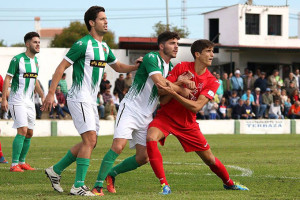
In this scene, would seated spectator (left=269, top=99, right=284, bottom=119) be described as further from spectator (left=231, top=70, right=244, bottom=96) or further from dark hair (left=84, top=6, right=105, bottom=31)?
dark hair (left=84, top=6, right=105, bottom=31)

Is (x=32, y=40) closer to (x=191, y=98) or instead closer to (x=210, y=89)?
(x=191, y=98)

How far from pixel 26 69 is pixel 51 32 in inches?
5186

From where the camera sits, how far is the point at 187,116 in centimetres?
883

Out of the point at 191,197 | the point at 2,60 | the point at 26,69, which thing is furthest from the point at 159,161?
the point at 2,60

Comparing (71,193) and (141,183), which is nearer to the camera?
(71,193)

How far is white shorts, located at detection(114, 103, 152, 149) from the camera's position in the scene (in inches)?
341

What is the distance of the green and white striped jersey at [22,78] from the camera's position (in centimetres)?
1212

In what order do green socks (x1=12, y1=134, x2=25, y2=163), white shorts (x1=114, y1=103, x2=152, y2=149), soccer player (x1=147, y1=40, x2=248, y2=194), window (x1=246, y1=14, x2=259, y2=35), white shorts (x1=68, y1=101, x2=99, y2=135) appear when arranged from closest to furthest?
white shorts (x1=68, y1=101, x2=99, y2=135), soccer player (x1=147, y1=40, x2=248, y2=194), white shorts (x1=114, y1=103, x2=152, y2=149), green socks (x1=12, y1=134, x2=25, y2=163), window (x1=246, y1=14, x2=259, y2=35)

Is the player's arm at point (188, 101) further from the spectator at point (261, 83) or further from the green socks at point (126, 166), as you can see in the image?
the spectator at point (261, 83)

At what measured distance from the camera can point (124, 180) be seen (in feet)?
34.3

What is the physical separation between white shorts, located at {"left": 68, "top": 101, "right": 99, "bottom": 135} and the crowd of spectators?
21114 millimetres

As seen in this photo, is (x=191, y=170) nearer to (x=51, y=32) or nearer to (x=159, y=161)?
(x=159, y=161)

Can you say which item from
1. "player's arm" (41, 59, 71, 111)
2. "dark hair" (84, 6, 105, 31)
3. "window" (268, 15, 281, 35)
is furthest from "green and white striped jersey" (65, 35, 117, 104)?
"window" (268, 15, 281, 35)

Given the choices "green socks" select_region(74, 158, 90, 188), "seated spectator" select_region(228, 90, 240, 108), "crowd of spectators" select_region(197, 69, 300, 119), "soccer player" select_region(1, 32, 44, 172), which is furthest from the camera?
"seated spectator" select_region(228, 90, 240, 108)
